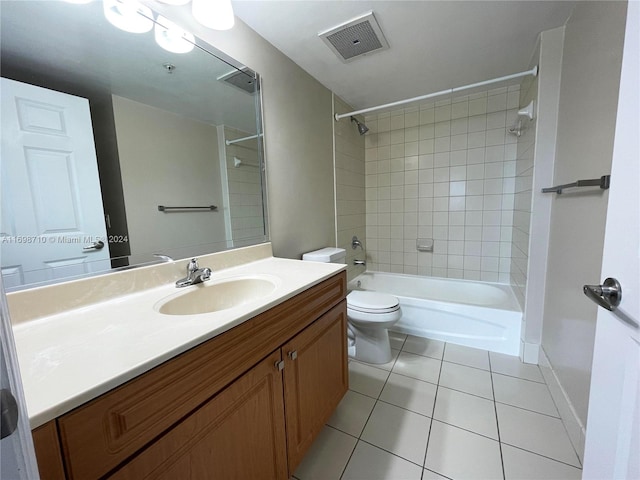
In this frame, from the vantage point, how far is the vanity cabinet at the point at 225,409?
47 cm

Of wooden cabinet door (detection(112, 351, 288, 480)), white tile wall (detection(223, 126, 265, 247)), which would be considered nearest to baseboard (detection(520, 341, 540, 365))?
wooden cabinet door (detection(112, 351, 288, 480))

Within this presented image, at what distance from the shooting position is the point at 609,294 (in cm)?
53

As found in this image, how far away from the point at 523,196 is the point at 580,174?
0.86m

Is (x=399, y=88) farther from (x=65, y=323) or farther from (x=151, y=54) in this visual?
(x=65, y=323)

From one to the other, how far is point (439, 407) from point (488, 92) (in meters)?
2.66

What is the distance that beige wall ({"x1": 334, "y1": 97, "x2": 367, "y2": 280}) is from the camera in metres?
2.41

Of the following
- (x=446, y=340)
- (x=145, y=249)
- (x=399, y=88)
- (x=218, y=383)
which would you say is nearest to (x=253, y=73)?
(x=145, y=249)

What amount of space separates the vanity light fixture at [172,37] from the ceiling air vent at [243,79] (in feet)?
0.63

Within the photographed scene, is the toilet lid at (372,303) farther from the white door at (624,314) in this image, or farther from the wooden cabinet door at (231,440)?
the white door at (624,314)

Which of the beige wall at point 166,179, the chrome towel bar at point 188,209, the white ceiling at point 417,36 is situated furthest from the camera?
the white ceiling at point 417,36

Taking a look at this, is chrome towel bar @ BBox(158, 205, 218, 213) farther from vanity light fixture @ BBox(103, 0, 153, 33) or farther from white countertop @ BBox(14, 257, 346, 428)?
vanity light fixture @ BBox(103, 0, 153, 33)

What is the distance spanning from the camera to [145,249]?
1.03 metres

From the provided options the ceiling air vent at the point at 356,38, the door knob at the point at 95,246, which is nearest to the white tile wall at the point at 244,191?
the door knob at the point at 95,246

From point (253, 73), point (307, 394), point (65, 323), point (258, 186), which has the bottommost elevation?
point (307, 394)
